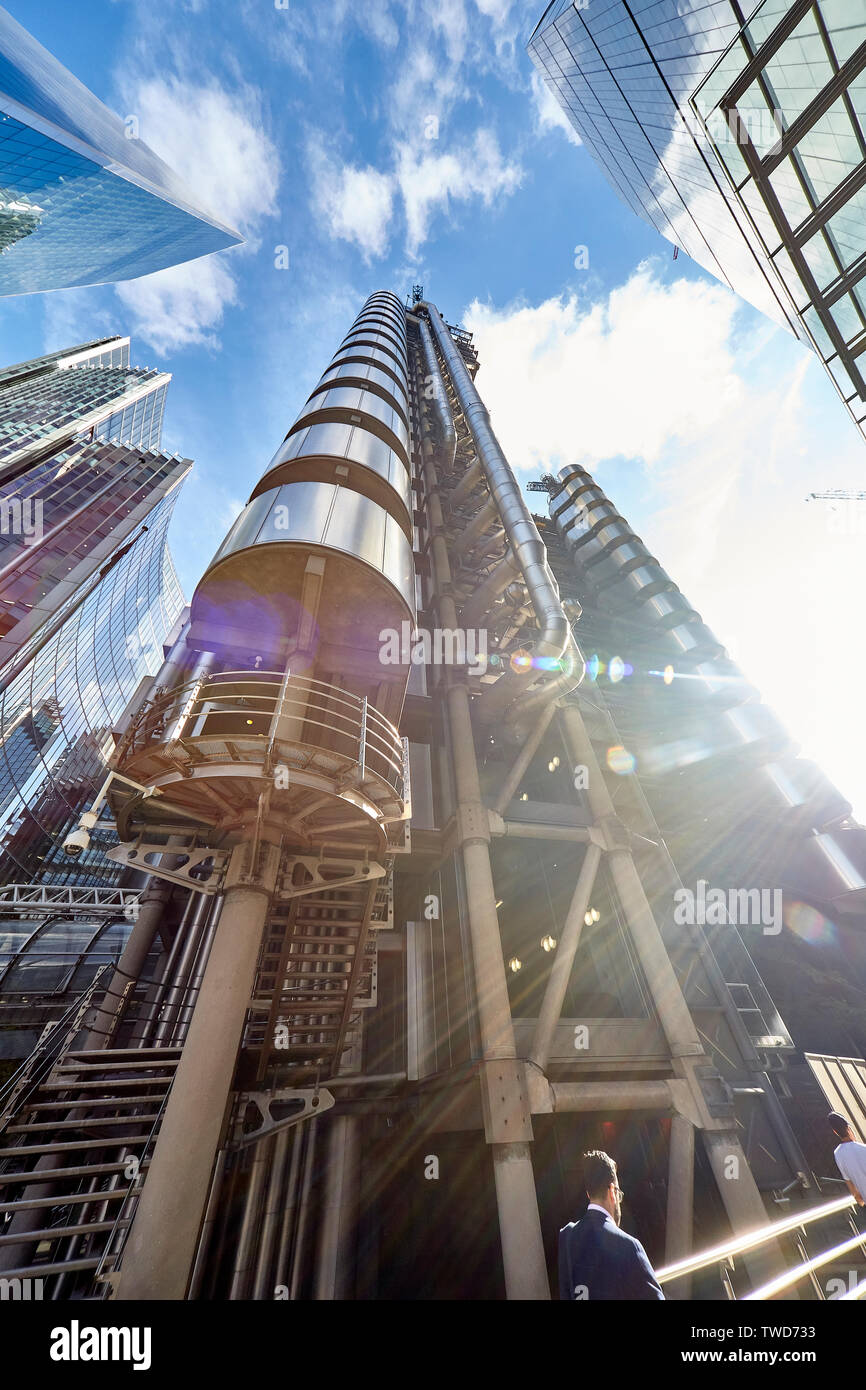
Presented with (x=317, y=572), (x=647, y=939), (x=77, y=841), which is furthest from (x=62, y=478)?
(x=647, y=939)

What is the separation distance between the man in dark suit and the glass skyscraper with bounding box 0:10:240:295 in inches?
2844

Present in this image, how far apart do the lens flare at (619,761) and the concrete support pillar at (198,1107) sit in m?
10.9

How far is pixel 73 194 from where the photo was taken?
173 feet

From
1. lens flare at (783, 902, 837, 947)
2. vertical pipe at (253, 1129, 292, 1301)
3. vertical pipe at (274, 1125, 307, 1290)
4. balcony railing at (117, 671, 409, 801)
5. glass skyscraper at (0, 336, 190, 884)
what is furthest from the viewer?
glass skyscraper at (0, 336, 190, 884)

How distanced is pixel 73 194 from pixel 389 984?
3219 inches

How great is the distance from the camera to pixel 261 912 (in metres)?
6.77

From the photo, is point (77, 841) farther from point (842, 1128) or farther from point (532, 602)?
point (532, 602)

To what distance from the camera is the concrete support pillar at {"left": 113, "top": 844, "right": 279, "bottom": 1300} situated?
4871mm

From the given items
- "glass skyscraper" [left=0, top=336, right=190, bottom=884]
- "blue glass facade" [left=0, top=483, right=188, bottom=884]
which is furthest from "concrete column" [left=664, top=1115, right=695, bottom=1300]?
"glass skyscraper" [left=0, top=336, right=190, bottom=884]

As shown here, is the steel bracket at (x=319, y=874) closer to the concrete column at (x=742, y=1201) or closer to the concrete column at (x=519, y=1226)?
the concrete column at (x=519, y=1226)

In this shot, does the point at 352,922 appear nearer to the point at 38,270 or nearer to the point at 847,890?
the point at 847,890

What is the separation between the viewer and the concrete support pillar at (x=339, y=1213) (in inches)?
323

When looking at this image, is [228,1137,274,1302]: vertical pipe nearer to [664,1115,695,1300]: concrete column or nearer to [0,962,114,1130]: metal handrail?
[0,962,114,1130]: metal handrail
